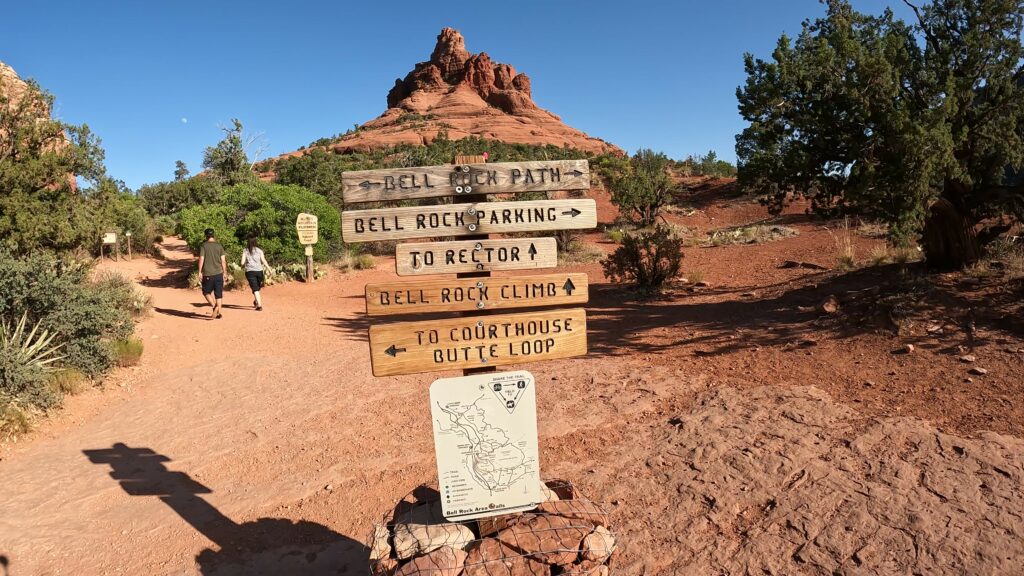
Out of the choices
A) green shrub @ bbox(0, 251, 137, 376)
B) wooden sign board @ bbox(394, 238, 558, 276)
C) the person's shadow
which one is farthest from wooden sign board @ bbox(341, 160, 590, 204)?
green shrub @ bbox(0, 251, 137, 376)

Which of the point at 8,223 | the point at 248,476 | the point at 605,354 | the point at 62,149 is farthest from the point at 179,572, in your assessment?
the point at 62,149

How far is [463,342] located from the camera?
10.7 feet

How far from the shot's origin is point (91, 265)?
9.58m

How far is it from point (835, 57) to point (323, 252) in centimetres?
1467

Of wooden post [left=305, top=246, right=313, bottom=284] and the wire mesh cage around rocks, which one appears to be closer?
the wire mesh cage around rocks

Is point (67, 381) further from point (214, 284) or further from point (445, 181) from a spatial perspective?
point (445, 181)

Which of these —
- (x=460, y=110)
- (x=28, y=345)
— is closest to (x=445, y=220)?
(x=28, y=345)

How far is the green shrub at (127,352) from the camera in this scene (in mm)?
8234

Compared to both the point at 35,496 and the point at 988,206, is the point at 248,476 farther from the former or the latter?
the point at 988,206

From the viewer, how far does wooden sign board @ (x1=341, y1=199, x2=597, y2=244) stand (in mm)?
3236

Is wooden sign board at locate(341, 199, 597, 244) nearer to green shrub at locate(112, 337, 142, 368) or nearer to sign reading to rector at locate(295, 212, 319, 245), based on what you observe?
green shrub at locate(112, 337, 142, 368)

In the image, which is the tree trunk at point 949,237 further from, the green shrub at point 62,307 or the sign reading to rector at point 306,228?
the sign reading to rector at point 306,228

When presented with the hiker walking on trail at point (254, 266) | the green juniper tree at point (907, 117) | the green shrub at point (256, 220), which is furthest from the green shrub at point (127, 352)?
the green juniper tree at point (907, 117)

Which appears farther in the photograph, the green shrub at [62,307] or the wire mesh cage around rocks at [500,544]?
the green shrub at [62,307]
